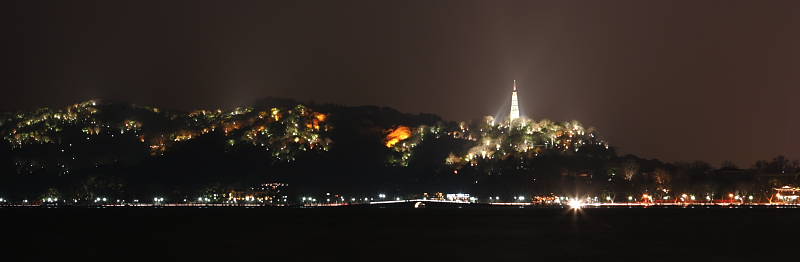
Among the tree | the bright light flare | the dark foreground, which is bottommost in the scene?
the dark foreground

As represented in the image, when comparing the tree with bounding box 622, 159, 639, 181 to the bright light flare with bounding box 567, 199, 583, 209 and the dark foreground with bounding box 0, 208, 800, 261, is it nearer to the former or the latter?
the bright light flare with bounding box 567, 199, 583, 209

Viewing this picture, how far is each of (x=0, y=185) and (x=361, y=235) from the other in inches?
5008

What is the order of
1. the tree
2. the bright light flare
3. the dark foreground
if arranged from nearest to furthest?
1. the dark foreground
2. the bright light flare
3. the tree

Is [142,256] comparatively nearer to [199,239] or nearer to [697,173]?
[199,239]

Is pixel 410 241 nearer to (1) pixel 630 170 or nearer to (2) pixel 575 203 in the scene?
(2) pixel 575 203

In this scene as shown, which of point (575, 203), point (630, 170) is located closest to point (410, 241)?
point (575, 203)

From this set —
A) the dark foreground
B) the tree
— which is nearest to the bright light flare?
the tree

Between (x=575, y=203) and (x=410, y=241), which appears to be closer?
(x=410, y=241)

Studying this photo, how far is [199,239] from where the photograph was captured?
80.7 meters

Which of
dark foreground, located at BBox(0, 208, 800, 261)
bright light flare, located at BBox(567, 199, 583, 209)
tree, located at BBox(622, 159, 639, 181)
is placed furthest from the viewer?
tree, located at BBox(622, 159, 639, 181)

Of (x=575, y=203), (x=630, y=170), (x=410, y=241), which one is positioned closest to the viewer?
(x=410, y=241)

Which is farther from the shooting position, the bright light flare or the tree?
the tree

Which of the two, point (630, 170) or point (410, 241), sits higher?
point (630, 170)

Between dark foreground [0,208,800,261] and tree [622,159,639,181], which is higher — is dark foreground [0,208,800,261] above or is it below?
below
